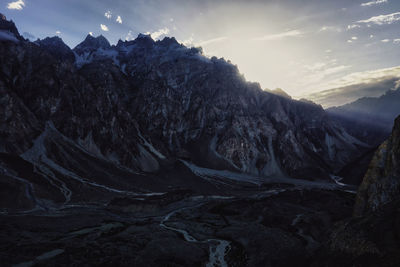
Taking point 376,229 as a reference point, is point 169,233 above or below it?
below

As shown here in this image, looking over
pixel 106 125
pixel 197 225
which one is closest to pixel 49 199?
pixel 197 225

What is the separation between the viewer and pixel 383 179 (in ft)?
159

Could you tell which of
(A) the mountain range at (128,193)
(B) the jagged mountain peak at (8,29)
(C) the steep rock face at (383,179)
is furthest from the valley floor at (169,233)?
(B) the jagged mountain peak at (8,29)

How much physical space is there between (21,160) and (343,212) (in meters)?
122

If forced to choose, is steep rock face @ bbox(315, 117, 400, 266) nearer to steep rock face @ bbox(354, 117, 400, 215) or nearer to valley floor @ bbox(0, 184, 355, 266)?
steep rock face @ bbox(354, 117, 400, 215)

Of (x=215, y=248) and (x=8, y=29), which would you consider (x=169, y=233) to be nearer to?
(x=215, y=248)

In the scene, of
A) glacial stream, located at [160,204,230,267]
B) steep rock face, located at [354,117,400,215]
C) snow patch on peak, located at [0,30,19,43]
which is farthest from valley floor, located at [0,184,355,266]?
snow patch on peak, located at [0,30,19,43]

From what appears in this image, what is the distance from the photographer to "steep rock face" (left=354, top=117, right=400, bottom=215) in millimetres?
45344

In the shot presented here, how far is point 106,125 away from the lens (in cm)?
16338

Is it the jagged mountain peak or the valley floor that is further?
the jagged mountain peak

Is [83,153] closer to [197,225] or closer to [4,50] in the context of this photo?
[4,50]

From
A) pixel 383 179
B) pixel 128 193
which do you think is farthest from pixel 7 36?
pixel 383 179

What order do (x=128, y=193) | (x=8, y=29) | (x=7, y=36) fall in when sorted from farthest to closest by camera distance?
(x=8, y=29) → (x=7, y=36) → (x=128, y=193)

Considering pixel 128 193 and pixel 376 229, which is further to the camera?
pixel 128 193
